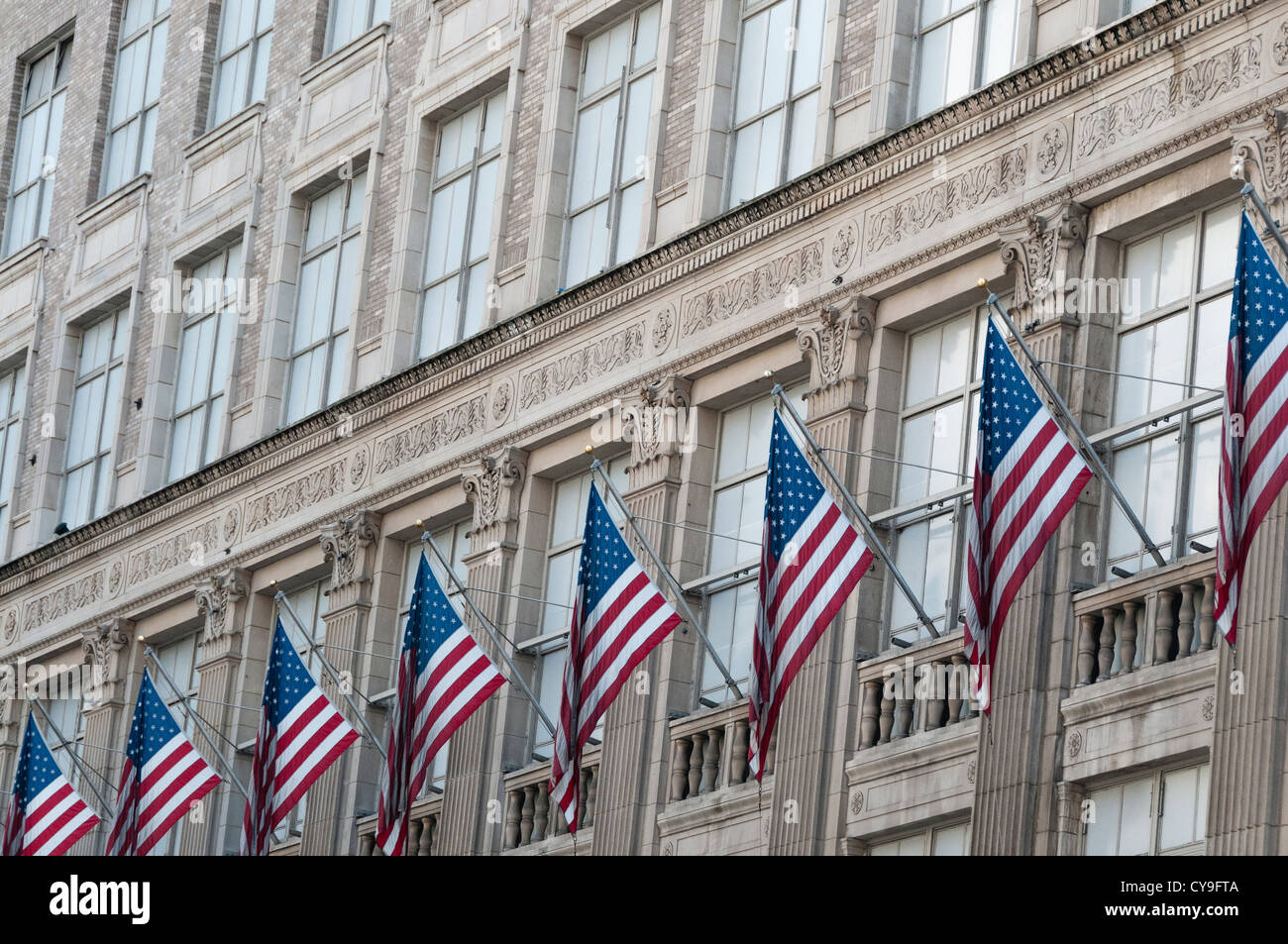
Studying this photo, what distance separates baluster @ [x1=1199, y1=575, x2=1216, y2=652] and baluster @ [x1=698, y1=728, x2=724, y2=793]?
6.40 m

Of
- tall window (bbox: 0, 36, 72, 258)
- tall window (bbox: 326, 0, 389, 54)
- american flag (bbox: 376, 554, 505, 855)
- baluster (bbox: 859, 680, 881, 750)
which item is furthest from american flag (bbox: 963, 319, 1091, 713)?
tall window (bbox: 0, 36, 72, 258)

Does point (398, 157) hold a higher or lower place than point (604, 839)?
higher

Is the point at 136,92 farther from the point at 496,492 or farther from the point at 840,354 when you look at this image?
the point at 840,354

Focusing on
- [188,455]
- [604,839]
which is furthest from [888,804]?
[188,455]

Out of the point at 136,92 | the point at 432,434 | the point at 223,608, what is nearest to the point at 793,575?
the point at 432,434

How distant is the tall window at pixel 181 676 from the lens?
3647 cm

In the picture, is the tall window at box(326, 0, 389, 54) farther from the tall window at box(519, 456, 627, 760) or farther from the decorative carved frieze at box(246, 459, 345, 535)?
the tall window at box(519, 456, 627, 760)

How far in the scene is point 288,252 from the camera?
124 feet

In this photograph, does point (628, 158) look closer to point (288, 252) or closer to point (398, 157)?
point (398, 157)

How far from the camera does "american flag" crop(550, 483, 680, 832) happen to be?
25.3m

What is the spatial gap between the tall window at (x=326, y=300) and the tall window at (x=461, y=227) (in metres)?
1.46

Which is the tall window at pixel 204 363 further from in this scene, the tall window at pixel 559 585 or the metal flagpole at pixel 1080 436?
the metal flagpole at pixel 1080 436
